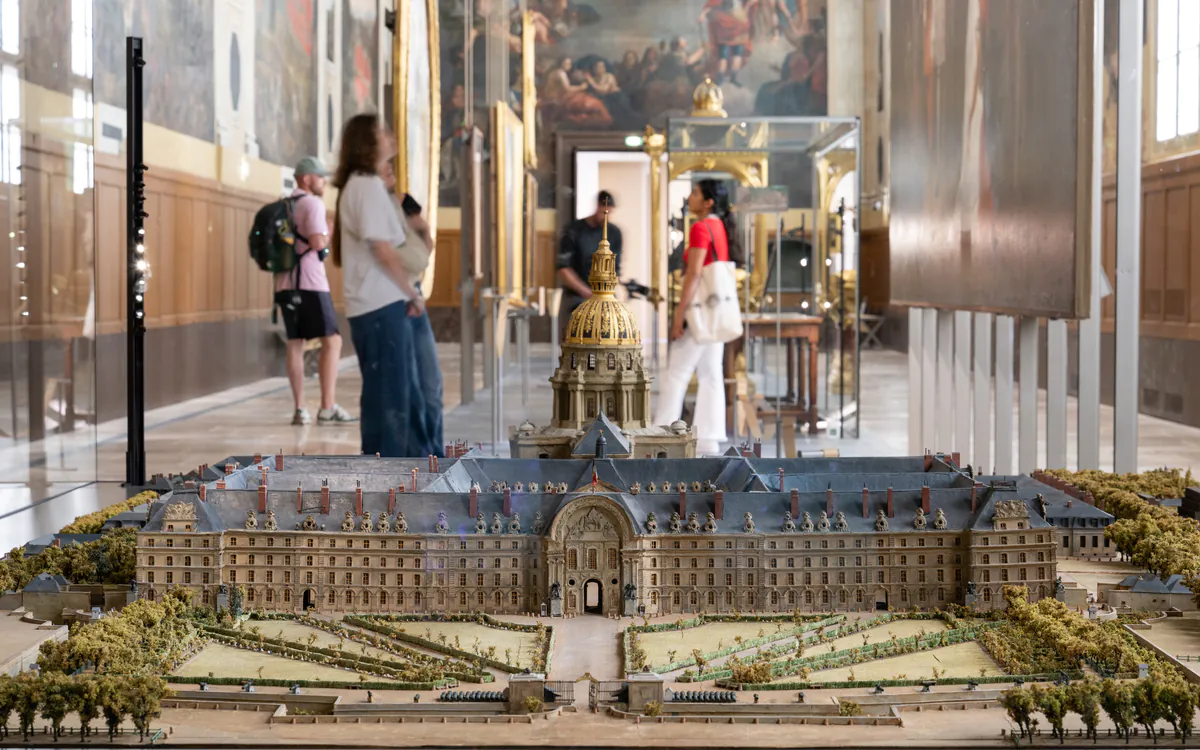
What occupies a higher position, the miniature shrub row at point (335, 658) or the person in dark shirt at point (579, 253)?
the person in dark shirt at point (579, 253)

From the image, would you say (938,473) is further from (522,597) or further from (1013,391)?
(1013,391)

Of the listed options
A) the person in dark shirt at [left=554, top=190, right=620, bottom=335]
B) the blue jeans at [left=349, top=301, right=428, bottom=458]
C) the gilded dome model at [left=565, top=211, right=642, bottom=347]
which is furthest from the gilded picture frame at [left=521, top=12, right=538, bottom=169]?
the gilded dome model at [left=565, top=211, right=642, bottom=347]

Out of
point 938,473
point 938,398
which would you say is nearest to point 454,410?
point 938,398

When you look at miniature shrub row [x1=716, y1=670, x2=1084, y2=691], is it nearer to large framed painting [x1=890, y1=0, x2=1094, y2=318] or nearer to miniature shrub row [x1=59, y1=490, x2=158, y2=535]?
large framed painting [x1=890, y1=0, x2=1094, y2=318]

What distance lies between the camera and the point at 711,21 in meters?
34.9

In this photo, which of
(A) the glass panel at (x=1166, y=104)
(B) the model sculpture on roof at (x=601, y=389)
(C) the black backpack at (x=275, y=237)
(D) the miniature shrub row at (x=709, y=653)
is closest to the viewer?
(D) the miniature shrub row at (x=709, y=653)

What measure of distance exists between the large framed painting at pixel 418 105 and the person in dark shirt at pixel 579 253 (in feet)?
12.1

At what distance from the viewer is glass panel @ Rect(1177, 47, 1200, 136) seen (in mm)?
18641

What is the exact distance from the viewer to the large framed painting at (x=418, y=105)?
20297mm

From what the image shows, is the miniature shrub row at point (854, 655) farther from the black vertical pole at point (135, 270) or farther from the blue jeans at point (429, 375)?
the black vertical pole at point (135, 270)

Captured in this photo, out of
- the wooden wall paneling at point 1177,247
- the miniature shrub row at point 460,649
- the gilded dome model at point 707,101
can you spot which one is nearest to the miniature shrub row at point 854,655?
the miniature shrub row at point 460,649

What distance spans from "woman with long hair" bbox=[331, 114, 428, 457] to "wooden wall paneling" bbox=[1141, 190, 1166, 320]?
8377 millimetres

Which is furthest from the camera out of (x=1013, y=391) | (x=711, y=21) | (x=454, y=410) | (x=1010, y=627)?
(x=711, y=21)

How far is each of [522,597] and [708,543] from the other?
1439mm
